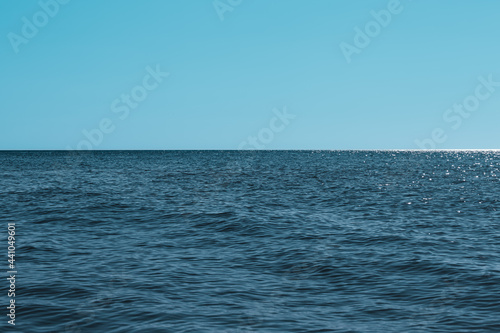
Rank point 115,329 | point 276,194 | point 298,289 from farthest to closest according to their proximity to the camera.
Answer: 1. point 276,194
2. point 298,289
3. point 115,329

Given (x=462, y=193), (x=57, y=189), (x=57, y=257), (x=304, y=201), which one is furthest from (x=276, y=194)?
(x=57, y=257)

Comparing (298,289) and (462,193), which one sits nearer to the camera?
(298,289)

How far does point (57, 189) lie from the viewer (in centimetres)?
4266

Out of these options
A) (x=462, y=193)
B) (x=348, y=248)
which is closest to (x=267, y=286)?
(x=348, y=248)

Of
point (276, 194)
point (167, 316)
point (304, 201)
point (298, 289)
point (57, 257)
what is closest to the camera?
point (167, 316)

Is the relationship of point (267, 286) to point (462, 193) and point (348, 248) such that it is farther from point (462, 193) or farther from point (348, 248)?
point (462, 193)

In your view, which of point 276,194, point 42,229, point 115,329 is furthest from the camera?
point 276,194

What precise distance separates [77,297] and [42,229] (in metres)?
11.8

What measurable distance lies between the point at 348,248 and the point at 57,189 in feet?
109

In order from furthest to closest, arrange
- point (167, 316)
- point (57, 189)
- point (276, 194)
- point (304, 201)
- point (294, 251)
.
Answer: point (57, 189) < point (276, 194) < point (304, 201) < point (294, 251) < point (167, 316)

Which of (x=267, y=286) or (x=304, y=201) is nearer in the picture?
(x=267, y=286)

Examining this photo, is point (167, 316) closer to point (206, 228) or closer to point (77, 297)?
point (77, 297)

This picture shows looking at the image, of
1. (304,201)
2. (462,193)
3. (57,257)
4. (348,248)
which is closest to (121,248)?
(57,257)

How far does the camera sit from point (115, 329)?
9.73 metres
